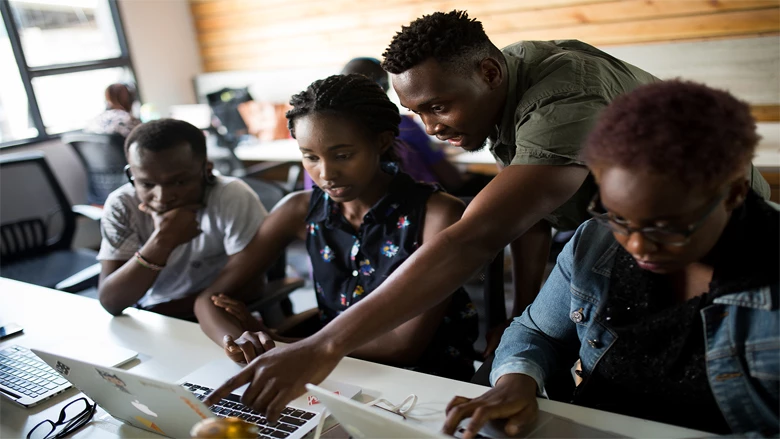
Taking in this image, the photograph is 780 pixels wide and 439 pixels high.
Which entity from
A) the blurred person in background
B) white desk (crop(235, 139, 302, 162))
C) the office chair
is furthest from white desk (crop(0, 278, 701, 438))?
white desk (crop(235, 139, 302, 162))

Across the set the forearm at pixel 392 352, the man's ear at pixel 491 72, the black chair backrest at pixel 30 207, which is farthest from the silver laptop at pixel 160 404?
the black chair backrest at pixel 30 207

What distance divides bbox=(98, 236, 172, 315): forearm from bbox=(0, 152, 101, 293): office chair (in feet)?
3.96

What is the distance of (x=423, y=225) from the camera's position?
1.47 meters

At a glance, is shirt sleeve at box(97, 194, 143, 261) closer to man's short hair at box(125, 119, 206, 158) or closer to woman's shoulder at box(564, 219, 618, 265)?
man's short hair at box(125, 119, 206, 158)

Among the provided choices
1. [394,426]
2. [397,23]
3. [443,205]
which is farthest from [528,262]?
[397,23]

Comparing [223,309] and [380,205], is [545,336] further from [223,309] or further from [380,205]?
[223,309]

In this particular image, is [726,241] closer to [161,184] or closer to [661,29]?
[161,184]

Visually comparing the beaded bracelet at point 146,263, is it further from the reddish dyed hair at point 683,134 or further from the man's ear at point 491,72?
the reddish dyed hair at point 683,134

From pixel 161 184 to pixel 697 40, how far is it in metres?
2.97

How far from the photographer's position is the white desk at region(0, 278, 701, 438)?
1.00 m

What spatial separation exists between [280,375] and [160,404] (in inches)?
7.1

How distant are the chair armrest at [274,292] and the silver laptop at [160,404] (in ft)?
1.83

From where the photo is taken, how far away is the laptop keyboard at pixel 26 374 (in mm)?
1210

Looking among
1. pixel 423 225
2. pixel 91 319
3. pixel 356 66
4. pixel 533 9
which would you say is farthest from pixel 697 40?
pixel 91 319
